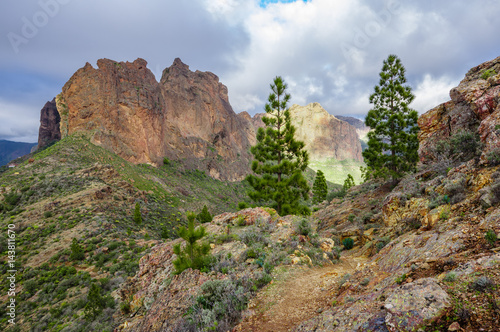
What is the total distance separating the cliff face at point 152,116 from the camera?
51125mm

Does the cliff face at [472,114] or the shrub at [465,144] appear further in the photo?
the shrub at [465,144]

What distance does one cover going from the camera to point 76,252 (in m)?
20.6

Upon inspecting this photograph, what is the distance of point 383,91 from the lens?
65.7 feet

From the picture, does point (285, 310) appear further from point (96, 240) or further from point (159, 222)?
point (159, 222)

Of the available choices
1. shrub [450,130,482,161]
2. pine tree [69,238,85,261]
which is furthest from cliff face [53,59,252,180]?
shrub [450,130,482,161]

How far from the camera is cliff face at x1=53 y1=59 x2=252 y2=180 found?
5112cm

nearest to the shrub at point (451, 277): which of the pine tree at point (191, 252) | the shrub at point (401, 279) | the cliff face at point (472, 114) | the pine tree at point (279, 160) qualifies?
the shrub at point (401, 279)

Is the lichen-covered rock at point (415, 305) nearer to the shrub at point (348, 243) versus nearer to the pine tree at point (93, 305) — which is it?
the shrub at point (348, 243)

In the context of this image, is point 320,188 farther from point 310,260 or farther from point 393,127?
point 310,260

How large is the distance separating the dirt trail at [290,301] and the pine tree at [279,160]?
863cm

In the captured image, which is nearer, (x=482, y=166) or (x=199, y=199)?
(x=482, y=166)

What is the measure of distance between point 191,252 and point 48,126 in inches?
4166

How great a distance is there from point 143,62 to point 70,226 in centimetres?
6139

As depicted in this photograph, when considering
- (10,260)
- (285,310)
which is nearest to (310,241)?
(285,310)
